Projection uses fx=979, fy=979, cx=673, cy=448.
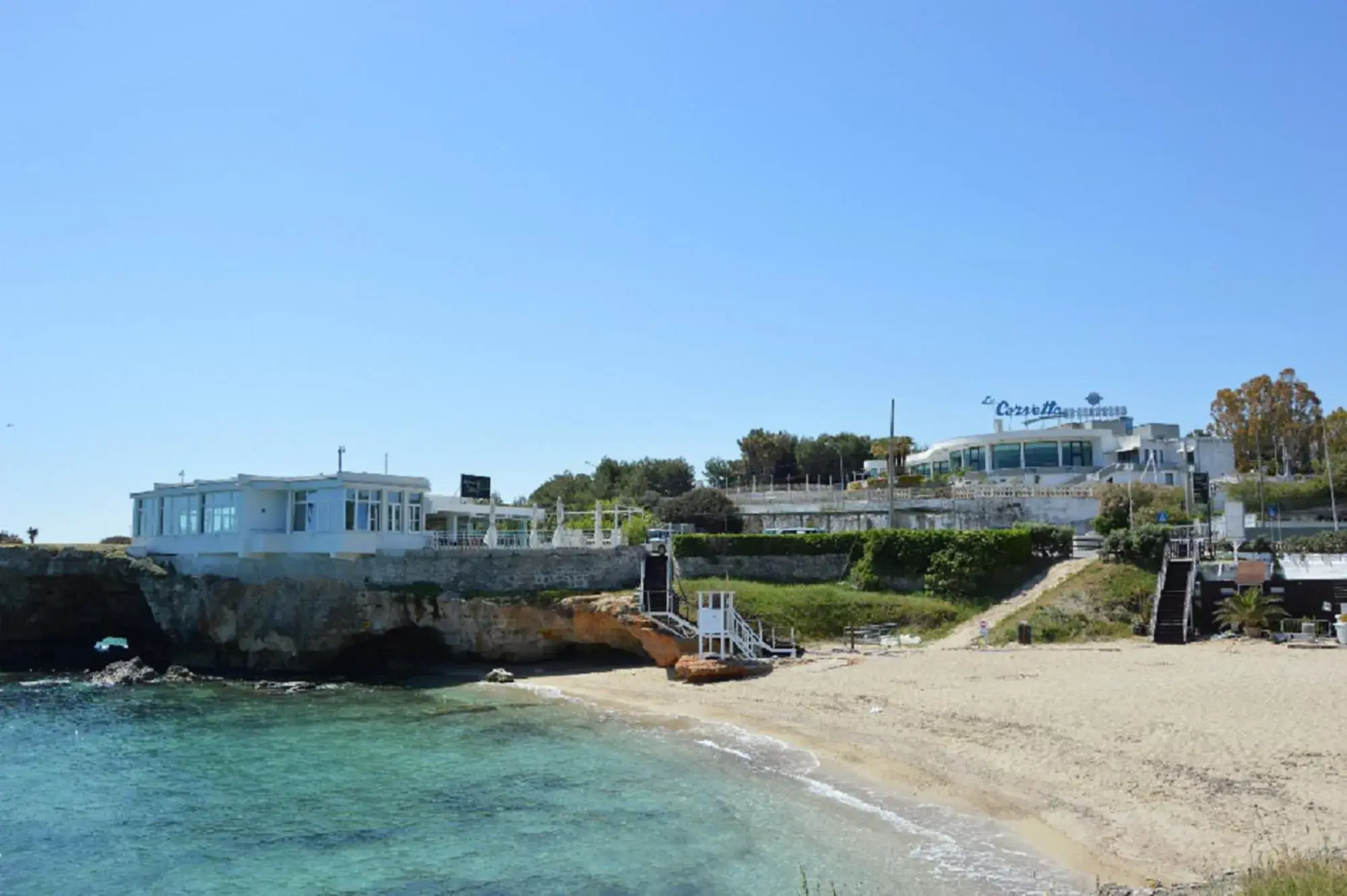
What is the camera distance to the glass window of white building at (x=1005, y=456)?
73.5 meters

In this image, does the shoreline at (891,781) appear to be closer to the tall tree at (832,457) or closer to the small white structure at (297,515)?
the small white structure at (297,515)

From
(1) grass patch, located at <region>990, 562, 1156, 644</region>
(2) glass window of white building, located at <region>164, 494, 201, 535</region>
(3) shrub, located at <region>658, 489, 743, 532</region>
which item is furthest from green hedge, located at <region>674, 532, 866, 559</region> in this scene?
(2) glass window of white building, located at <region>164, 494, 201, 535</region>

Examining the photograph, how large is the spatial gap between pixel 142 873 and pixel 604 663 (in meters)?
22.3

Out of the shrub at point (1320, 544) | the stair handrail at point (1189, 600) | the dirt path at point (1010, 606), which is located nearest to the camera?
the stair handrail at point (1189, 600)

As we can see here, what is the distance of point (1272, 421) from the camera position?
88.2 meters

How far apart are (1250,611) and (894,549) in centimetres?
1373

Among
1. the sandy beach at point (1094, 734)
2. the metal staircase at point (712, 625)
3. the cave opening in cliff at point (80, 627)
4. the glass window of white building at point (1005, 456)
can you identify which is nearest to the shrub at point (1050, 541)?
the sandy beach at point (1094, 734)

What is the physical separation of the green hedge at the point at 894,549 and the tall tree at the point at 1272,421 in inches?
2278

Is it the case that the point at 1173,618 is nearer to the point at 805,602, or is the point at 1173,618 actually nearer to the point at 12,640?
Answer: the point at 805,602

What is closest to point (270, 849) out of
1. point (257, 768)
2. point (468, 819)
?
point (468, 819)

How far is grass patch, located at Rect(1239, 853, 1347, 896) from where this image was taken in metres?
9.91

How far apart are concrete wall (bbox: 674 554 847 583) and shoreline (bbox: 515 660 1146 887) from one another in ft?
35.4

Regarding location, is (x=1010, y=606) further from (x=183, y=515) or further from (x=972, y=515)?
(x=183, y=515)

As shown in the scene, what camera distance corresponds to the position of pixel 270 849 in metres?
18.5
